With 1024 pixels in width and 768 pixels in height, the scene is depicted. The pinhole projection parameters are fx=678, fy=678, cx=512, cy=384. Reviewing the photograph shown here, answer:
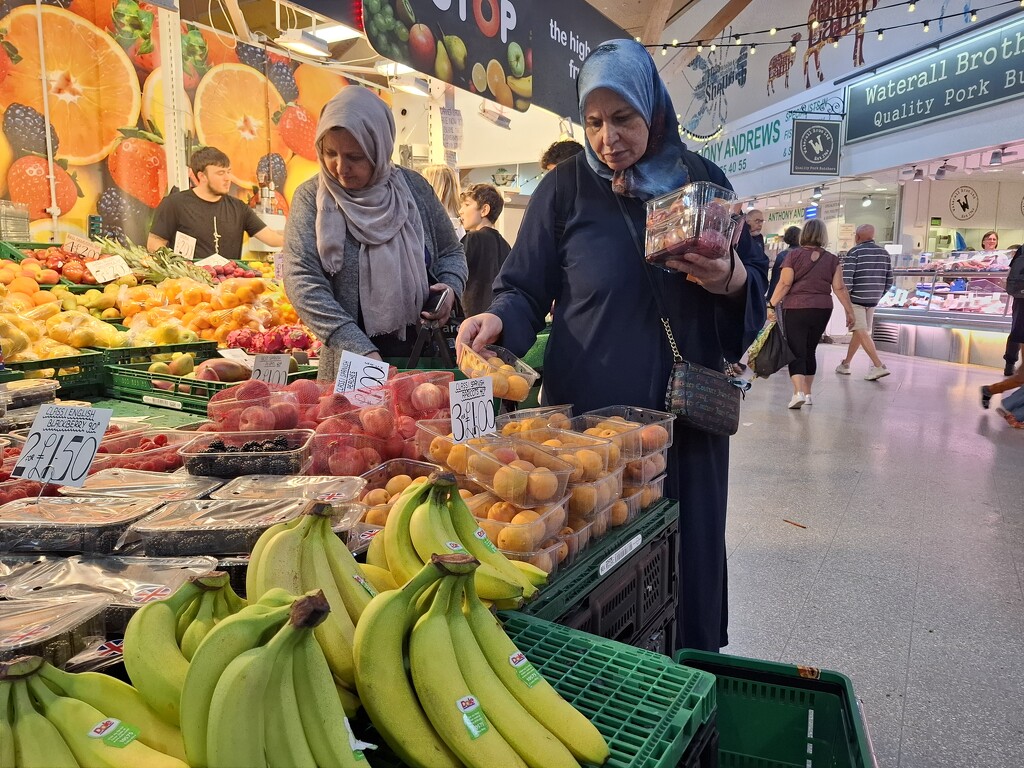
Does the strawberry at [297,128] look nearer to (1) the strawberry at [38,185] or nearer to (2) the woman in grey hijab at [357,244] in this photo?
(1) the strawberry at [38,185]

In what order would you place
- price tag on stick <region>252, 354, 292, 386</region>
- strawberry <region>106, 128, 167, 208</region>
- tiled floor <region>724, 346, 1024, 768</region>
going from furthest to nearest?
strawberry <region>106, 128, 167, 208</region> < price tag on stick <region>252, 354, 292, 386</region> < tiled floor <region>724, 346, 1024, 768</region>

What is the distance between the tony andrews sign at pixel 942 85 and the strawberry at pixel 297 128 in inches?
357

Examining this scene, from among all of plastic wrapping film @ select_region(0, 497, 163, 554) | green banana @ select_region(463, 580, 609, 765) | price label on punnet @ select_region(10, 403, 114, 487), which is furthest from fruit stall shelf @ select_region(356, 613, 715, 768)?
price label on punnet @ select_region(10, 403, 114, 487)

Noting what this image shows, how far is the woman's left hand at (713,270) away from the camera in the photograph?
5.38 feet

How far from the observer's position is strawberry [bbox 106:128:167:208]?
712 cm

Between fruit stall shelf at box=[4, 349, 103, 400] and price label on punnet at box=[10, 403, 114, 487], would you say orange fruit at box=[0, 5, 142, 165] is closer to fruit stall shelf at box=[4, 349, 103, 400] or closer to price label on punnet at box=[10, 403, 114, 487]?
fruit stall shelf at box=[4, 349, 103, 400]

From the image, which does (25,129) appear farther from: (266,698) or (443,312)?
(266,698)

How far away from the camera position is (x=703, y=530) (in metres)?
1.94

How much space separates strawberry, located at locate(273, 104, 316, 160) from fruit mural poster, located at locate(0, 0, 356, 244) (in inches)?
8.3

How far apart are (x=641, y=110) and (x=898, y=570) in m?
2.47

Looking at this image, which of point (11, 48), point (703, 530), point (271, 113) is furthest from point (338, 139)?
point (271, 113)

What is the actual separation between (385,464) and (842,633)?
1998 millimetres

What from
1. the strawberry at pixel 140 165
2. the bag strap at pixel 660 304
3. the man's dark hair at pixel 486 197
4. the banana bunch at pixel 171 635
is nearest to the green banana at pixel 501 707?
the banana bunch at pixel 171 635

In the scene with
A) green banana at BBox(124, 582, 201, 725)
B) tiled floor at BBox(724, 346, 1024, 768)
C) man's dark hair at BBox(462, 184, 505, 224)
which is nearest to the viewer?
green banana at BBox(124, 582, 201, 725)
